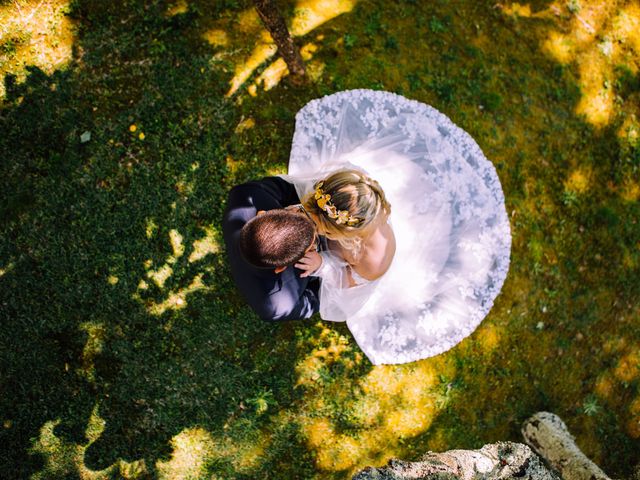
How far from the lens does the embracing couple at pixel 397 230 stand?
369 centimetres

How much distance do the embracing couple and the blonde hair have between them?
175 mm

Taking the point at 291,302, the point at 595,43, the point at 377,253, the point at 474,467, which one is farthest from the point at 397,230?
the point at 595,43

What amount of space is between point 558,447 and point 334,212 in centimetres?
391

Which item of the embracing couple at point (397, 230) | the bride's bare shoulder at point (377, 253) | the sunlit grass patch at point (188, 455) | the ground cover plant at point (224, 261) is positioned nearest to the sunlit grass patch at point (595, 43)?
the ground cover plant at point (224, 261)

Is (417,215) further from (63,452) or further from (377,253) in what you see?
(63,452)

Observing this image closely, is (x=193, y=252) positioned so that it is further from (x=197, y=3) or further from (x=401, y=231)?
(x=197, y=3)

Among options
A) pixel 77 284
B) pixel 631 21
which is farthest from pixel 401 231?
pixel 631 21

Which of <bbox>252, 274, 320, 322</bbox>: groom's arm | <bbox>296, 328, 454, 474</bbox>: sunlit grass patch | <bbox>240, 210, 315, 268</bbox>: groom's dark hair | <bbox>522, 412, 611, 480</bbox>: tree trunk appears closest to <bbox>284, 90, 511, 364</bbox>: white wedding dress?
<bbox>252, 274, 320, 322</bbox>: groom's arm

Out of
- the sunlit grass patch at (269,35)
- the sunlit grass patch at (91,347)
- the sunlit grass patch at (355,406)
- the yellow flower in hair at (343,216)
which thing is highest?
the sunlit grass patch at (269,35)

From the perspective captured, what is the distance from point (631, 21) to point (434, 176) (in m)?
4.32

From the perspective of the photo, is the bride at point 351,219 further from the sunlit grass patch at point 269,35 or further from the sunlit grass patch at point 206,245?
the sunlit grass patch at point 269,35

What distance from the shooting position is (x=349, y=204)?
3.19 meters

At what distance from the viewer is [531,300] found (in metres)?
5.35

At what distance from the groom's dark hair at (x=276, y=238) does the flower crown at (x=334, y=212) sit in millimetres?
298
